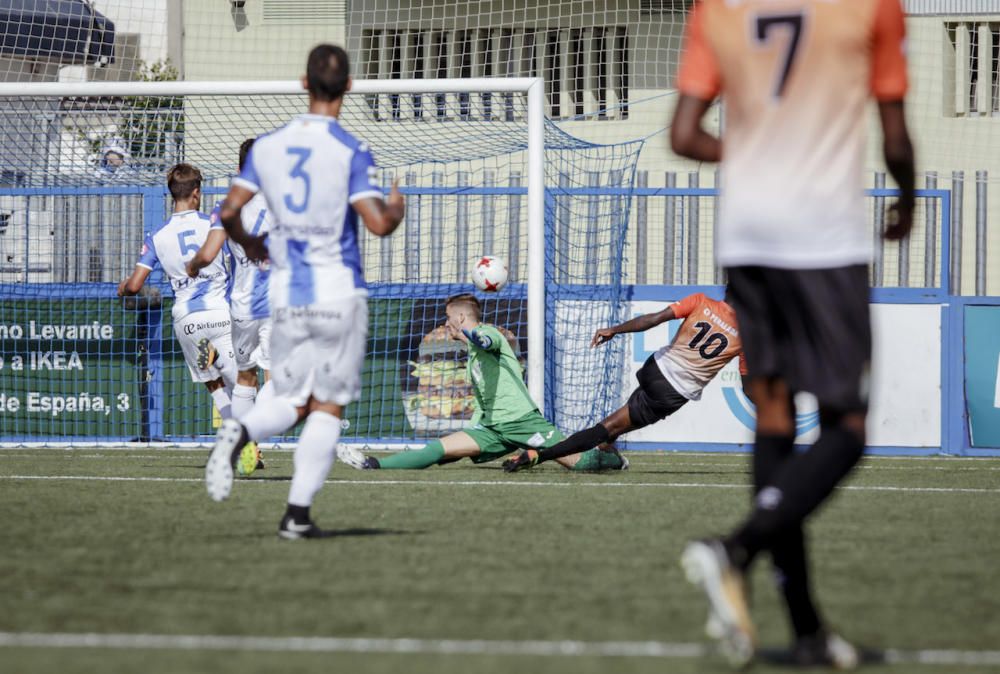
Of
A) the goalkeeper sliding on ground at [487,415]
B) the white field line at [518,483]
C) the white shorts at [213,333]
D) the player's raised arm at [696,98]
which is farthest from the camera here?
the white shorts at [213,333]

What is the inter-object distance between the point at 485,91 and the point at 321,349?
6.22 metres

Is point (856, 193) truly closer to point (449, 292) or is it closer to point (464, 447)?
point (464, 447)

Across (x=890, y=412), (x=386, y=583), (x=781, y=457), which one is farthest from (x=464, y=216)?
(x=781, y=457)

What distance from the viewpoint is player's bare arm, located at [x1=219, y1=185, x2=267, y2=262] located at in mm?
6035

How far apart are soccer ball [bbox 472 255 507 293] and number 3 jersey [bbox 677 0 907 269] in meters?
6.88

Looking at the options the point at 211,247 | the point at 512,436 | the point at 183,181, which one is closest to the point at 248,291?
the point at 183,181

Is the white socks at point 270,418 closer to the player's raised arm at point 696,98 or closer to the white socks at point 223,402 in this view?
the player's raised arm at point 696,98

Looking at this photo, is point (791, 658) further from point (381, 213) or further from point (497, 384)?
point (497, 384)

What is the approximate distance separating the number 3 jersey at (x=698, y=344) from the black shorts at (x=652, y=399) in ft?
0.14

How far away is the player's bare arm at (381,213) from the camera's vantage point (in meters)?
5.77

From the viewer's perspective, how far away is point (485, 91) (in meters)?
11.7

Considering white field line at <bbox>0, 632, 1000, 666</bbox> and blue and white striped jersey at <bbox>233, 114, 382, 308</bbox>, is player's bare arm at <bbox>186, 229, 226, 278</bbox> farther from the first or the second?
white field line at <bbox>0, 632, 1000, 666</bbox>

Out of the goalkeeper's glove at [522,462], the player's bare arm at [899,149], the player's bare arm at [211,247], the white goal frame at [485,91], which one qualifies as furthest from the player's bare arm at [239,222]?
the white goal frame at [485,91]

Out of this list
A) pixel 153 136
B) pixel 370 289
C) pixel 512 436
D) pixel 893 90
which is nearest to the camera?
pixel 893 90
